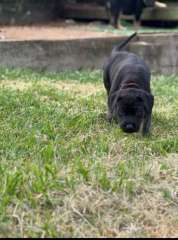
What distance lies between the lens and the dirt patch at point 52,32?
1269 cm

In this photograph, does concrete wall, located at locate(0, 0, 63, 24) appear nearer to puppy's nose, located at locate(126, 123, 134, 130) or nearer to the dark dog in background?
the dark dog in background

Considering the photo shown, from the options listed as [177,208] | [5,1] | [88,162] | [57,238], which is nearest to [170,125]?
[88,162]

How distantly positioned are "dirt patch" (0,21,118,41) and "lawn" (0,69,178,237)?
448 cm

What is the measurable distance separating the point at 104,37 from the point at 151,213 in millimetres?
8009

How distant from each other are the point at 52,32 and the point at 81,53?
5.16 ft

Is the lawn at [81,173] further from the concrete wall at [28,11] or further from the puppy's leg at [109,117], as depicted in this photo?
the concrete wall at [28,11]

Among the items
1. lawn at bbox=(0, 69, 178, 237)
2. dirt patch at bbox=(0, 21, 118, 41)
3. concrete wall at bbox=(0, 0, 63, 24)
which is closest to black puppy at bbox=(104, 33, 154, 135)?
lawn at bbox=(0, 69, 178, 237)

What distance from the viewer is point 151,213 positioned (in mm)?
4777

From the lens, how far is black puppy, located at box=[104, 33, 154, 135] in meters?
7.00

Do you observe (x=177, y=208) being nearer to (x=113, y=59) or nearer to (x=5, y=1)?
(x=113, y=59)

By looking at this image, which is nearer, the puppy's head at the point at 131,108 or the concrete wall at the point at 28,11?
the puppy's head at the point at 131,108

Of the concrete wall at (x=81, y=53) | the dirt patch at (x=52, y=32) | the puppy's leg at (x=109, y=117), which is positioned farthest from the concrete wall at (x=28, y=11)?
the puppy's leg at (x=109, y=117)

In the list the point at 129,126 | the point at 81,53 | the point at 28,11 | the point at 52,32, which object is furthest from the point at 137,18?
the point at 129,126

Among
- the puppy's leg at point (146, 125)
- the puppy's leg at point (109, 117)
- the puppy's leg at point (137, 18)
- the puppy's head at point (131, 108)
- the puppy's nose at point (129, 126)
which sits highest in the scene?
the puppy's head at point (131, 108)
